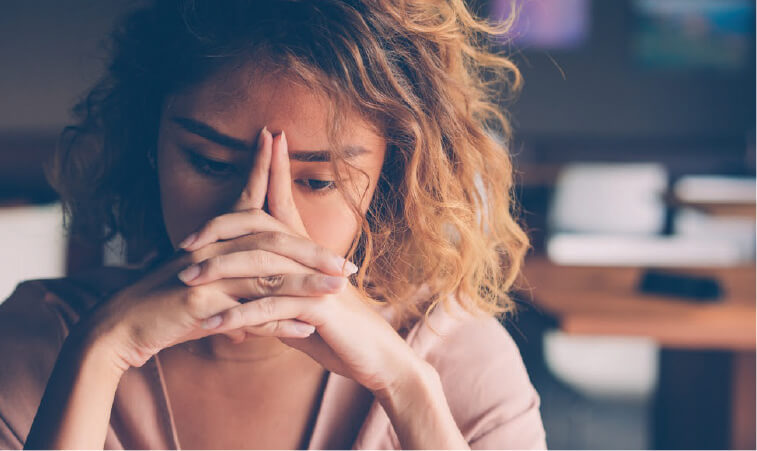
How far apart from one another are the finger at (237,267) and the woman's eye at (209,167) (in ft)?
0.52

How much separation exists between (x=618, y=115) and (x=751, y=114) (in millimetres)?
1229

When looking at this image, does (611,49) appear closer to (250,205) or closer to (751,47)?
(751,47)

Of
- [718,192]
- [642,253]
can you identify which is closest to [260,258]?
[642,253]

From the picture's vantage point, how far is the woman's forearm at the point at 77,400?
0.89m

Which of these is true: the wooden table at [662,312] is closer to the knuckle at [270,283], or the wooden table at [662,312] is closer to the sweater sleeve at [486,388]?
the sweater sleeve at [486,388]

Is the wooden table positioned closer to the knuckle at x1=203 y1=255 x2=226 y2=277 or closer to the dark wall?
the knuckle at x1=203 y1=255 x2=226 y2=277

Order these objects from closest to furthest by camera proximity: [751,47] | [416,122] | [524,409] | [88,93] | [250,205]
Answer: [250,205]
[416,122]
[524,409]
[88,93]
[751,47]

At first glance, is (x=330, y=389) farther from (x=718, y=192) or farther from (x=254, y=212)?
(x=718, y=192)

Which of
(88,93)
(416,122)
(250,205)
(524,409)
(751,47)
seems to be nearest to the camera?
(250,205)

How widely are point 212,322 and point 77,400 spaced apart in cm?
21

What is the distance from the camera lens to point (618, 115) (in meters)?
6.85

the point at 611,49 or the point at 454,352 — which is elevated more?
the point at 611,49

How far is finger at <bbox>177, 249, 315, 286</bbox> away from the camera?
2.78 ft

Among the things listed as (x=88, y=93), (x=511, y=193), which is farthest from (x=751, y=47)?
(x=88, y=93)
